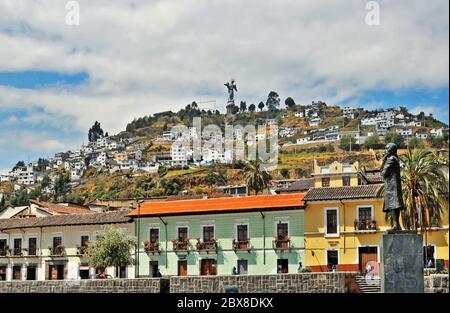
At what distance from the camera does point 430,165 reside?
37281 millimetres

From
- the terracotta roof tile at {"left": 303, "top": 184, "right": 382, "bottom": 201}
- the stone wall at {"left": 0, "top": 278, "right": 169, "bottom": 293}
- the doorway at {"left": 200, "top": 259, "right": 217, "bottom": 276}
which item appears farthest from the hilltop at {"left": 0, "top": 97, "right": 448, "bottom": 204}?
the stone wall at {"left": 0, "top": 278, "right": 169, "bottom": 293}

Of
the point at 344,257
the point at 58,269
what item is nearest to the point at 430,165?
the point at 344,257

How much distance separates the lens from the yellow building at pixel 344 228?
1695 inches

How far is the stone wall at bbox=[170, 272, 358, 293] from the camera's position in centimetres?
2205

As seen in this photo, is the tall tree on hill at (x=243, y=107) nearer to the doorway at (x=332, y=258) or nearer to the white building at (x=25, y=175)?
the white building at (x=25, y=175)

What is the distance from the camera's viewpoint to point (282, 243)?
45406mm

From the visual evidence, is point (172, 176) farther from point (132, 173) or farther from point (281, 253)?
point (281, 253)

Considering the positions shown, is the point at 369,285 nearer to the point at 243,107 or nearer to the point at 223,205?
the point at 223,205

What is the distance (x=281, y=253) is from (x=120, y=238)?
10.0 metres

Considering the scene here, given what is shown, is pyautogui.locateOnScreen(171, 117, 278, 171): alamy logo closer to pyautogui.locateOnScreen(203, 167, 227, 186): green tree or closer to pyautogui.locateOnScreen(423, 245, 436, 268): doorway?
pyautogui.locateOnScreen(203, 167, 227, 186): green tree

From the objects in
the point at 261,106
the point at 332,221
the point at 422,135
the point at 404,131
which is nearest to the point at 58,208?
the point at 332,221

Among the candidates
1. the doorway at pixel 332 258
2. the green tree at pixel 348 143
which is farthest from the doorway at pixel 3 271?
the green tree at pixel 348 143

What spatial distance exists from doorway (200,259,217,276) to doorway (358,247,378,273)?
9.37 metres
